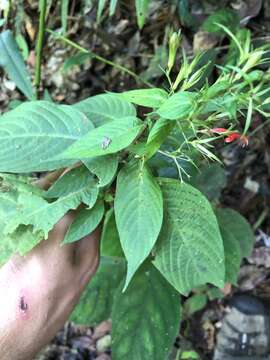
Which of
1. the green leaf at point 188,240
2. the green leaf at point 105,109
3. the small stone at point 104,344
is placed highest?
the green leaf at point 105,109

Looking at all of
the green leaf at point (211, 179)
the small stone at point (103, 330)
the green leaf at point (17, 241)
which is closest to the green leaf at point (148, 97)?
the green leaf at point (17, 241)

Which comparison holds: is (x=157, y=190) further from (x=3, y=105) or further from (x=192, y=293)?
(x=3, y=105)

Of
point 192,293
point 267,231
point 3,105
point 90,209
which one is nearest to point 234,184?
point 267,231

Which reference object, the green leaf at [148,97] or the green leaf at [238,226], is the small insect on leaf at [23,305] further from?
the green leaf at [238,226]

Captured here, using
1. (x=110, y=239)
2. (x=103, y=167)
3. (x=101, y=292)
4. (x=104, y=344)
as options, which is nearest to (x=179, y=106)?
(x=103, y=167)

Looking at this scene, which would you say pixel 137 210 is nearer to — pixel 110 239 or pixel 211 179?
pixel 110 239

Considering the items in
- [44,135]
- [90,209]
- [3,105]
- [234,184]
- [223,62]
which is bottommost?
[234,184]

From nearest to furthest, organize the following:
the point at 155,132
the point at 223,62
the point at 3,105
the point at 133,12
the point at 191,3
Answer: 1. the point at 155,132
2. the point at 223,62
3. the point at 191,3
4. the point at 133,12
5. the point at 3,105
